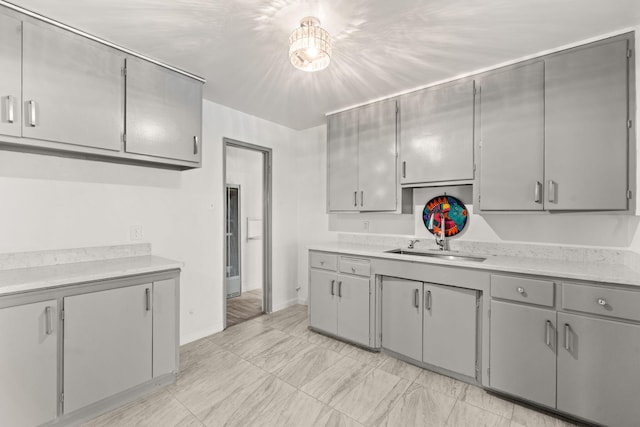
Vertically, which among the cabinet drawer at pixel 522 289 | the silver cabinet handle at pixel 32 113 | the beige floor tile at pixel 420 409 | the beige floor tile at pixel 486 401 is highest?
the silver cabinet handle at pixel 32 113

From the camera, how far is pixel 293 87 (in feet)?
9.15

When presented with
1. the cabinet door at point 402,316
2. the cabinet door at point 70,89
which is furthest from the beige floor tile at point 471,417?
the cabinet door at point 70,89

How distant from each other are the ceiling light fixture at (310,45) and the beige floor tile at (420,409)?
7.60ft

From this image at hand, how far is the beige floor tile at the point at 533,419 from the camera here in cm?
187

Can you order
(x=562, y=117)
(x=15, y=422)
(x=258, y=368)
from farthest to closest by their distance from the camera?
(x=258, y=368) < (x=562, y=117) < (x=15, y=422)

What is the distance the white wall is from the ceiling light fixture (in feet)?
5.81

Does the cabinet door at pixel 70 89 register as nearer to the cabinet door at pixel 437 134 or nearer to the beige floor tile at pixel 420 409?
the cabinet door at pixel 437 134

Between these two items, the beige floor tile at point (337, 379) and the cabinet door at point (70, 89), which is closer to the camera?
the cabinet door at point (70, 89)

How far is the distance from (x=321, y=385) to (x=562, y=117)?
270 cm

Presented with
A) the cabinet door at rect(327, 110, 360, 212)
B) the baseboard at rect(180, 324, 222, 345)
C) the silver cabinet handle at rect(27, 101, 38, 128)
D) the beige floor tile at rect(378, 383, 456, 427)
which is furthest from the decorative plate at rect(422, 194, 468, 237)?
the silver cabinet handle at rect(27, 101, 38, 128)

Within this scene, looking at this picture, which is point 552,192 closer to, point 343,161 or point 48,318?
point 343,161

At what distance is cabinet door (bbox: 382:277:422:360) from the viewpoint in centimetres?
254

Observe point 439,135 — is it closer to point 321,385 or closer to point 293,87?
point 293,87

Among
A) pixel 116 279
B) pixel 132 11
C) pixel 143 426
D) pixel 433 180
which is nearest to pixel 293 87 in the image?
pixel 132 11
